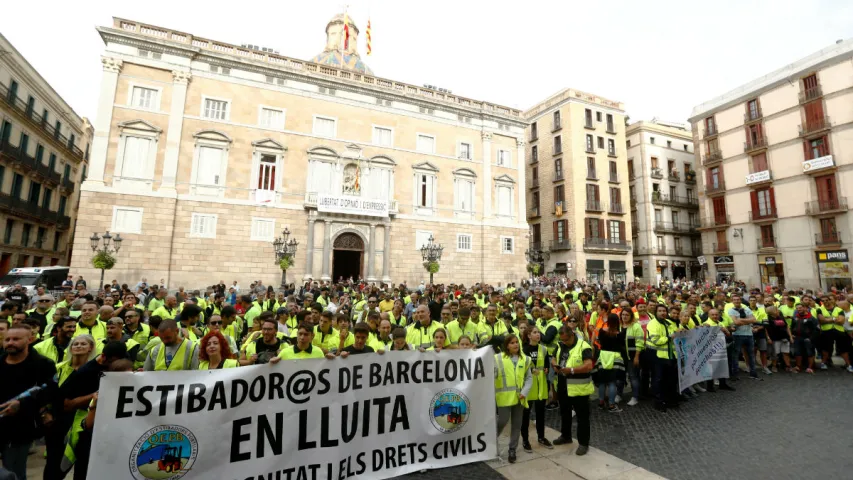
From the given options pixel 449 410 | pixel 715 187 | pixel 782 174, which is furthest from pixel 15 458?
pixel 715 187

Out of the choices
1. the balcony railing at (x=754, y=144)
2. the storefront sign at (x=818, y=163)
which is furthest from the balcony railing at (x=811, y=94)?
the storefront sign at (x=818, y=163)

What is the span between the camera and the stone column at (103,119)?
20828 millimetres

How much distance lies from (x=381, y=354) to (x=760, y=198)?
39365 mm

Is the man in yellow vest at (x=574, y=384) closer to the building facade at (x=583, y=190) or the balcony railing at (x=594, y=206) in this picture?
the building facade at (x=583, y=190)

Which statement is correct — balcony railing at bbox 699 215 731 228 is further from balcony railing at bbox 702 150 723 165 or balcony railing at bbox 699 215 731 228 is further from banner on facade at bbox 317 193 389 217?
banner on facade at bbox 317 193 389 217

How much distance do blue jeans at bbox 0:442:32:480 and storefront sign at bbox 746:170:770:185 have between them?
42098 millimetres

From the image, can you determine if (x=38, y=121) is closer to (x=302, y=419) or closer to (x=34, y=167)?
(x=34, y=167)

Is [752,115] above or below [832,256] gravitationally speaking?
above

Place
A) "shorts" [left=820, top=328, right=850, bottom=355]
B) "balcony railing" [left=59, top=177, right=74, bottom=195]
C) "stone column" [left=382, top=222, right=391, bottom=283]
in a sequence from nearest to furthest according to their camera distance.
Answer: "shorts" [left=820, top=328, right=850, bottom=355], "stone column" [left=382, top=222, right=391, bottom=283], "balcony railing" [left=59, top=177, right=74, bottom=195]

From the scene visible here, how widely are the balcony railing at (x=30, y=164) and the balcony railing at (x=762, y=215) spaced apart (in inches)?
2121

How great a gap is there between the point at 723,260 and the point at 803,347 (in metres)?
29.1

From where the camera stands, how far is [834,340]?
Result: 994cm

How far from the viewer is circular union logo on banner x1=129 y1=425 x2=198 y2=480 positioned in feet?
11.8

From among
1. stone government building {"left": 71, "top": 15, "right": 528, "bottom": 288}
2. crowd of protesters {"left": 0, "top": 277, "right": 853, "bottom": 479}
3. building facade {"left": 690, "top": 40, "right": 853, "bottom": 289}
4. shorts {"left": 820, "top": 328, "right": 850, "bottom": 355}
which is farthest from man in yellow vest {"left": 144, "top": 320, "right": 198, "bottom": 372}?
building facade {"left": 690, "top": 40, "right": 853, "bottom": 289}
